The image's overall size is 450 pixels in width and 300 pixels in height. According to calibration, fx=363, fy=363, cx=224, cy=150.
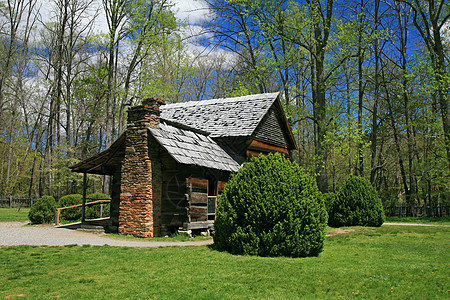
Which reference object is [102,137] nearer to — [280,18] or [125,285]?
[280,18]

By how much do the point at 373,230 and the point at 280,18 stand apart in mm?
16503

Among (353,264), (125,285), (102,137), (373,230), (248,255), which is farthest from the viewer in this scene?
(102,137)

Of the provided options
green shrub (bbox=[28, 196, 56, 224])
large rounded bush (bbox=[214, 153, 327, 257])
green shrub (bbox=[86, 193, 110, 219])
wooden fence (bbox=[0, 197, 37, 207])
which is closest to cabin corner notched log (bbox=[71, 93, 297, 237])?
green shrub (bbox=[28, 196, 56, 224])

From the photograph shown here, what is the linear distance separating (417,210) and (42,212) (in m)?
25.2

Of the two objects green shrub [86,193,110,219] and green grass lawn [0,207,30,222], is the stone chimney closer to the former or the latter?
green shrub [86,193,110,219]

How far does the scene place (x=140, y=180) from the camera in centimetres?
1331

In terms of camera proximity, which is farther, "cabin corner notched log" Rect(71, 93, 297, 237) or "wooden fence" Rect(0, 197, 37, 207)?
"wooden fence" Rect(0, 197, 37, 207)

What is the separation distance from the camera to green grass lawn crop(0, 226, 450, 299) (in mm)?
5984

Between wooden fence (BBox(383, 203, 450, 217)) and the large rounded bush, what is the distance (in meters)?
20.1

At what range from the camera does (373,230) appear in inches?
630

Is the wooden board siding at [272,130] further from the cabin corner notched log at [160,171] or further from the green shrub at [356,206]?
the green shrub at [356,206]

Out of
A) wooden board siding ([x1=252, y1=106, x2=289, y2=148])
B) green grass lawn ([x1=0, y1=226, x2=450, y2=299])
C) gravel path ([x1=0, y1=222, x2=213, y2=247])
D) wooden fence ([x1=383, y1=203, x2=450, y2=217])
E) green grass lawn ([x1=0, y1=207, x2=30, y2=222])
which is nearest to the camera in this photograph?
green grass lawn ([x1=0, y1=226, x2=450, y2=299])

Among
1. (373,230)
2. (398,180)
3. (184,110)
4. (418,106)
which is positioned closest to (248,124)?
(184,110)

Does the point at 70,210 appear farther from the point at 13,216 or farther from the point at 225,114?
the point at 225,114
